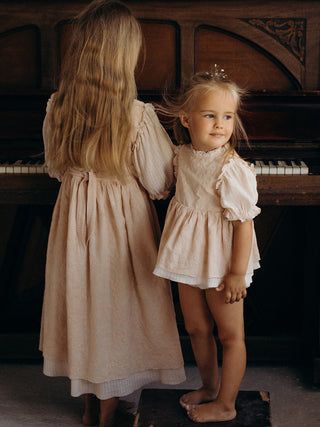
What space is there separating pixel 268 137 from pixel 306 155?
18cm

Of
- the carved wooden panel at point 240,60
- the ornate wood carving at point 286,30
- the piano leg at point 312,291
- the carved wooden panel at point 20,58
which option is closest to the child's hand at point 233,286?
the piano leg at point 312,291

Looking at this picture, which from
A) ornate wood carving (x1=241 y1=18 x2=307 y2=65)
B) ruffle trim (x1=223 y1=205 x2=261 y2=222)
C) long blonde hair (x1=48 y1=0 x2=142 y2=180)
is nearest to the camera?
ruffle trim (x1=223 y1=205 x2=261 y2=222)

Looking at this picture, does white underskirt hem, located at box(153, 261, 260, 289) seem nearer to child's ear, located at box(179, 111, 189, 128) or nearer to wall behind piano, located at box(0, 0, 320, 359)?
child's ear, located at box(179, 111, 189, 128)

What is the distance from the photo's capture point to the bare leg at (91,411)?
2.36 metres

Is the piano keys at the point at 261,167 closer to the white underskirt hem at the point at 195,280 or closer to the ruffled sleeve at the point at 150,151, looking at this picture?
the ruffled sleeve at the point at 150,151

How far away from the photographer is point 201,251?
1899 millimetres

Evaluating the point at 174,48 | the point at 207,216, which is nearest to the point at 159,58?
the point at 174,48

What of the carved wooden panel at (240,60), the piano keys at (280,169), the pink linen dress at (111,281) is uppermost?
the carved wooden panel at (240,60)

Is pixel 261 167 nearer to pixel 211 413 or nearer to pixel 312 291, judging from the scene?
pixel 312 291

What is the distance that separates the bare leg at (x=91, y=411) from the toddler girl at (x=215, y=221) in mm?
499

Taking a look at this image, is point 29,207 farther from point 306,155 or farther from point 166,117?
point 306,155

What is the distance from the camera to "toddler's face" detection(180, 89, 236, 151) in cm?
186

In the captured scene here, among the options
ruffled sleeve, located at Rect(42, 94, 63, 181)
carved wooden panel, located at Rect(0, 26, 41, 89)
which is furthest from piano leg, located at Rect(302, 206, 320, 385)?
carved wooden panel, located at Rect(0, 26, 41, 89)

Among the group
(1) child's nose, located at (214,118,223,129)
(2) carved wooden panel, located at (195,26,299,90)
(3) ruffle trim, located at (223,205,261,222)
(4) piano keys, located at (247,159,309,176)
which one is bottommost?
(3) ruffle trim, located at (223,205,261,222)
